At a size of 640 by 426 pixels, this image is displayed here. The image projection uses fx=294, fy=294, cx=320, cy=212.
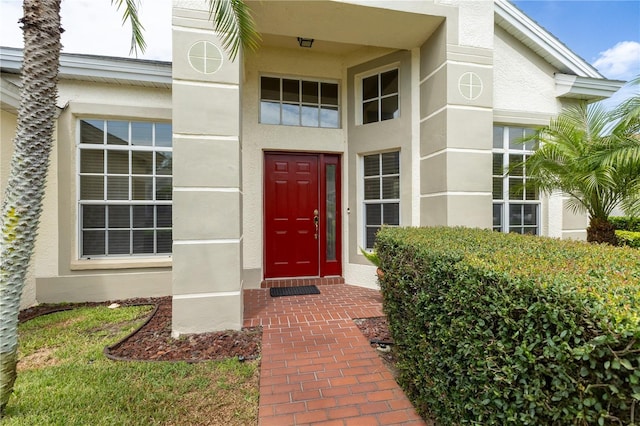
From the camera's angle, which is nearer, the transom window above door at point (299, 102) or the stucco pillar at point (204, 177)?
the stucco pillar at point (204, 177)

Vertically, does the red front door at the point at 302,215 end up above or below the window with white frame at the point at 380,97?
below

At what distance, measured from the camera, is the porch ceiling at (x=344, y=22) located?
14.0 feet

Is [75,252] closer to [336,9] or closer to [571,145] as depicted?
[336,9]

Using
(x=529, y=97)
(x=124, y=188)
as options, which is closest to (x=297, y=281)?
(x=124, y=188)

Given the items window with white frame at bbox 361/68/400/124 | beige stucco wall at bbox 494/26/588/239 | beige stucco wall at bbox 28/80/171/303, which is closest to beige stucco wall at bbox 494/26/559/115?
beige stucco wall at bbox 494/26/588/239

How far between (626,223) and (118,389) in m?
10.1

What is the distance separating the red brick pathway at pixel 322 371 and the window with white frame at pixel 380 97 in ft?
12.0

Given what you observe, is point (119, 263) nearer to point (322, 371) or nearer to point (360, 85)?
point (322, 371)

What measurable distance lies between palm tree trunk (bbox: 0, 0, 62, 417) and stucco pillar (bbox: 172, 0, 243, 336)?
59.3 inches

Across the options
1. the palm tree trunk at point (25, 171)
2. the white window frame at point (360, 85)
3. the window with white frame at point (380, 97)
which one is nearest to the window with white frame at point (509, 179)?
the window with white frame at point (380, 97)

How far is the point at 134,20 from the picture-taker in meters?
3.40

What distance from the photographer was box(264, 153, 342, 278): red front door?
6004mm

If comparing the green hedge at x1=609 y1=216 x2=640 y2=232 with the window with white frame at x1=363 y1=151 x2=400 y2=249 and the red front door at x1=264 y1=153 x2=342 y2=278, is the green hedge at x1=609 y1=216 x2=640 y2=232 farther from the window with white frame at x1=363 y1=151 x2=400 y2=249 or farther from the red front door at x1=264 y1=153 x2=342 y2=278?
the red front door at x1=264 y1=153 x2=342 y2=278

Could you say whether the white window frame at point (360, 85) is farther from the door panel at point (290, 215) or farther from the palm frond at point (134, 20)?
the palm frond at point (134, 20)
